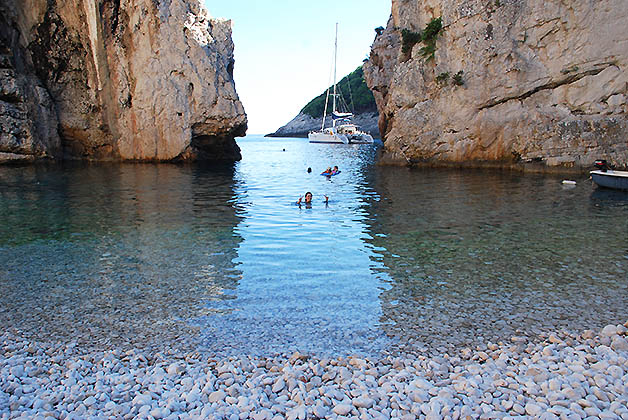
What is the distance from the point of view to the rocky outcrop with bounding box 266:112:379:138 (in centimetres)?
11550

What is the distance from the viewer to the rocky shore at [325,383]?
4750 mm

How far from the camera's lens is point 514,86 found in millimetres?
29484

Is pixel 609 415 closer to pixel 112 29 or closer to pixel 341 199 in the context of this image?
pixel 341 199

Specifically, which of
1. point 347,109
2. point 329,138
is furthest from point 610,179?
point 347,109

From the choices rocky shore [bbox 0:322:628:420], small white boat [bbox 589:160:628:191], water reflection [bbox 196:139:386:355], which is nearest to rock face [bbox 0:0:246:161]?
water reflection [bbox 196:139:386:355]

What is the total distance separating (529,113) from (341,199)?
53.6ft

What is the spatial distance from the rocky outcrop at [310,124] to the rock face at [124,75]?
3128 inches

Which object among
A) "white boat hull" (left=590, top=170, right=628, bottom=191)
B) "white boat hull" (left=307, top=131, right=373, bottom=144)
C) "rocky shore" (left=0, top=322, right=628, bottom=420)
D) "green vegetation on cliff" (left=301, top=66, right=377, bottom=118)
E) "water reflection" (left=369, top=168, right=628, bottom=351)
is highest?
"green vegetation on cliff" (left=301, top=66, right=377, bottom=118)

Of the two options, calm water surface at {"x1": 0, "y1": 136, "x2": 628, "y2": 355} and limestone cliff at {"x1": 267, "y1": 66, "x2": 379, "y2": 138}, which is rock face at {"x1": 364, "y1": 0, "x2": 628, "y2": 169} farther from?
limestone cliff at {"x1": 267, "y1": 66, "x2": 379, "y2": 138}

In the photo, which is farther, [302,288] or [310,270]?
[310,270]

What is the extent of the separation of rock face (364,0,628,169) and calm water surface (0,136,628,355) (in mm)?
8820

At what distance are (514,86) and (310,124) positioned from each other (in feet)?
406

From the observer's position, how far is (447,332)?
22.3 ft

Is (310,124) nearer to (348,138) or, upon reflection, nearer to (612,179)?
(348,138)
